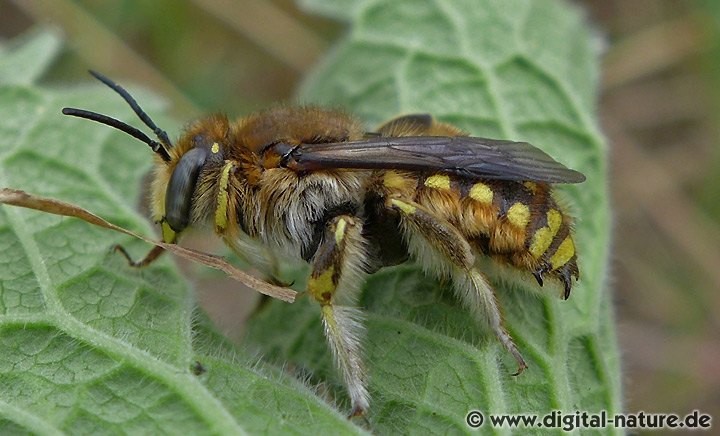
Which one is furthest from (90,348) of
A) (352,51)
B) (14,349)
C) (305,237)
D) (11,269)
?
(352,51)

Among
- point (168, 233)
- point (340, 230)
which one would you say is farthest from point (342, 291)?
point (168, 233)

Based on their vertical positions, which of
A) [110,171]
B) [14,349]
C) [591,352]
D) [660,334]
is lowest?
[14,349]

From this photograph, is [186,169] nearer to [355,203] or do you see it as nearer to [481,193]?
[355,203]

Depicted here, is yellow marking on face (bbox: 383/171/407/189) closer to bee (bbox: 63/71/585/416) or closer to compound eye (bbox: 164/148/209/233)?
bee (bbox: 63/71/585/416)

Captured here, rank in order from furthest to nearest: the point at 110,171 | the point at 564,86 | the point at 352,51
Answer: the point at 352,51, the point at 564,86, the point at 110,171

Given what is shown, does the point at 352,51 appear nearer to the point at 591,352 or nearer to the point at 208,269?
the point at 208,269

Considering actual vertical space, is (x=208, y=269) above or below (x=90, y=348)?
above
